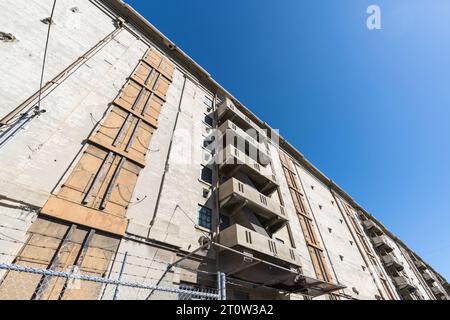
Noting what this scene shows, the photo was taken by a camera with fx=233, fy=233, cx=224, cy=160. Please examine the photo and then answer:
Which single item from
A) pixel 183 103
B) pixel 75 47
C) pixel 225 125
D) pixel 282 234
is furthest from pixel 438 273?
pixel 75 47

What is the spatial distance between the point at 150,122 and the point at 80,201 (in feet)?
23.9

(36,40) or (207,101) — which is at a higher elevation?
(207,101)

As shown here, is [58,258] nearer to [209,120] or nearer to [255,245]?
[255,245]

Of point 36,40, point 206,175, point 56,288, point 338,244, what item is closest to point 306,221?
point 338,244

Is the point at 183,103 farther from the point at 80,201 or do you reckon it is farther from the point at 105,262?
the point at 105,262

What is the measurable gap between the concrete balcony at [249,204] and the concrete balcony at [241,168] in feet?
7.24

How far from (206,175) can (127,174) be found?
6.60 metres

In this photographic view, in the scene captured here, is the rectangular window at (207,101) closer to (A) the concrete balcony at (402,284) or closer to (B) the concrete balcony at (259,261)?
(B) the concrete balcony at (259,261)

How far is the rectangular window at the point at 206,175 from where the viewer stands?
1790 cm

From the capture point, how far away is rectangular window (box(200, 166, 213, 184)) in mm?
17900

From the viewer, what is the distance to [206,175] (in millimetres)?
18266

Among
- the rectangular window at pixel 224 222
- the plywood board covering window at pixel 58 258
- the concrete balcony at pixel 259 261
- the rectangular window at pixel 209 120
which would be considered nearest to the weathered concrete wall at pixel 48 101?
the plywood board covering window at pixel 58 258

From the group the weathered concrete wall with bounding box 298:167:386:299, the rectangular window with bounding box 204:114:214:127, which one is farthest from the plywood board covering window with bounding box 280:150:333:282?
the rectangular window with bounding box 204:114:214:127

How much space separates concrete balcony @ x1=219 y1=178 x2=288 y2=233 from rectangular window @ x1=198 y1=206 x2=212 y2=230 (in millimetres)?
1308
